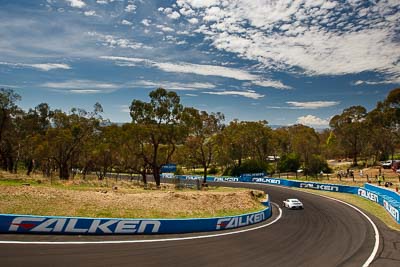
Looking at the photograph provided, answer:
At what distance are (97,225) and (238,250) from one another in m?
8.58

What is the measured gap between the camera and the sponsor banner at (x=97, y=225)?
17.7 m

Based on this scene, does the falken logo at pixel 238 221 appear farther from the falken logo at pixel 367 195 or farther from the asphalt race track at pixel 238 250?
the falken logo at pixel 367 195

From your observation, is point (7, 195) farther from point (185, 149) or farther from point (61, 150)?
point (185, 149)

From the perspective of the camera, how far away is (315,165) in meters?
79.9

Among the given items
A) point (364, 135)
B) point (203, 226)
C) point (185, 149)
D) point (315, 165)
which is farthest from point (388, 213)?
point (364, 135)

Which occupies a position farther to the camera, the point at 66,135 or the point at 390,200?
the point at 66,135

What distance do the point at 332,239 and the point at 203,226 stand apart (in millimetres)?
9530

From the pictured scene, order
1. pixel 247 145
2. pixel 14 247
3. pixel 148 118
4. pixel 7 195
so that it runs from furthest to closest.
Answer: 1. pixel 247 145
2. pixel 148 118
3. pixel 7 195
4. pixel 14 247

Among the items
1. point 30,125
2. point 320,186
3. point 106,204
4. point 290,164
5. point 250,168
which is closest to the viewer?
point 106,204

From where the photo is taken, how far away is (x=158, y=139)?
52219 mm

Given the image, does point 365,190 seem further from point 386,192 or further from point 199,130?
point 199,130

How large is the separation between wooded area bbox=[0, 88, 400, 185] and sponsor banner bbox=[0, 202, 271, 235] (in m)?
26.8

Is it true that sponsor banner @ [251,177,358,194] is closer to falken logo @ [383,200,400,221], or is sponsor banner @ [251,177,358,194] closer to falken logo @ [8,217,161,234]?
falken logo @ [383,200,400,221]

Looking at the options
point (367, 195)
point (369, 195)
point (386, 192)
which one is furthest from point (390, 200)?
point (367, 195)
